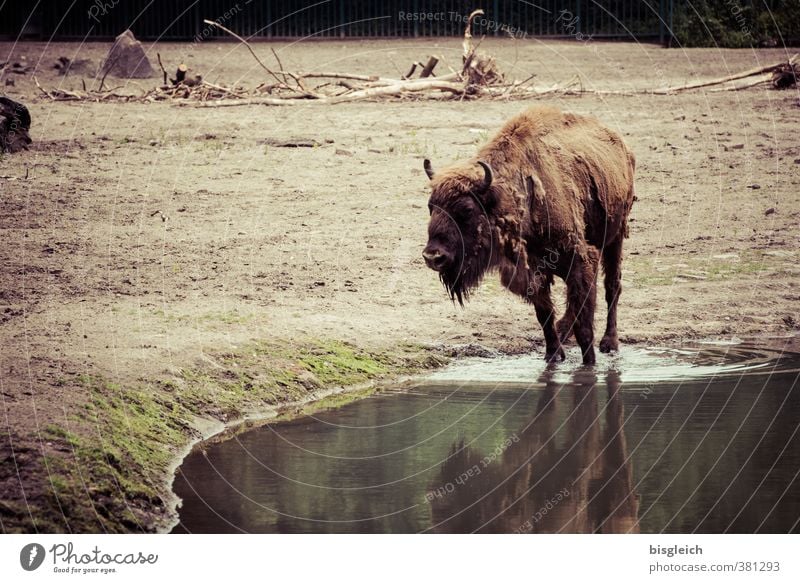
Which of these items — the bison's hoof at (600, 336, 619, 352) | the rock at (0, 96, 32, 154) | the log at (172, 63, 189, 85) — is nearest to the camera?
the bison's hoof at (600, 336, 619, 352)

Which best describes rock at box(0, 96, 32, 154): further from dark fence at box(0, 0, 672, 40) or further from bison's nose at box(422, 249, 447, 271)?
dark fence at box(0, 0, 672, 40)

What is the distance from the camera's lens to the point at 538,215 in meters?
10.6

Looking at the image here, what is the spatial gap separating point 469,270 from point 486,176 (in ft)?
2.55

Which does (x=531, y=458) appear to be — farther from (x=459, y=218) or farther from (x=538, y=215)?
(x=538, y=215)

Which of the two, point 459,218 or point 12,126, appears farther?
point 12,126

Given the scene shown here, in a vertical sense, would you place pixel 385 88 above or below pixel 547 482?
above

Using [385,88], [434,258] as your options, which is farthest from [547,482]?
[385,88]

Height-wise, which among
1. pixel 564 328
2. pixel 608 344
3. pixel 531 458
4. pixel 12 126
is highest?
pixel 12 126

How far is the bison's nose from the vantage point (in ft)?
32.9

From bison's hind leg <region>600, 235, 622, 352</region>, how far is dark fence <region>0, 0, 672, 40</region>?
18503mm

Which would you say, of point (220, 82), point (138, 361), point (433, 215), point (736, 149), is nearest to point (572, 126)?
point (433, 215)

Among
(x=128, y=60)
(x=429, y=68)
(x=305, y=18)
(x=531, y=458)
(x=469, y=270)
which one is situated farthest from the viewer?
(x=305, y=18)

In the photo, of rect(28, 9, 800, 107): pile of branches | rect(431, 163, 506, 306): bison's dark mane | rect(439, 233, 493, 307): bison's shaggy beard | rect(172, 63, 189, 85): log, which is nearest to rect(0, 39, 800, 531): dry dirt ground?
rect(28, 9, 800, 107): pile of branches

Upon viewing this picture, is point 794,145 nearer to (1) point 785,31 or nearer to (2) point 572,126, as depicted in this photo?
(2) point 572,126
